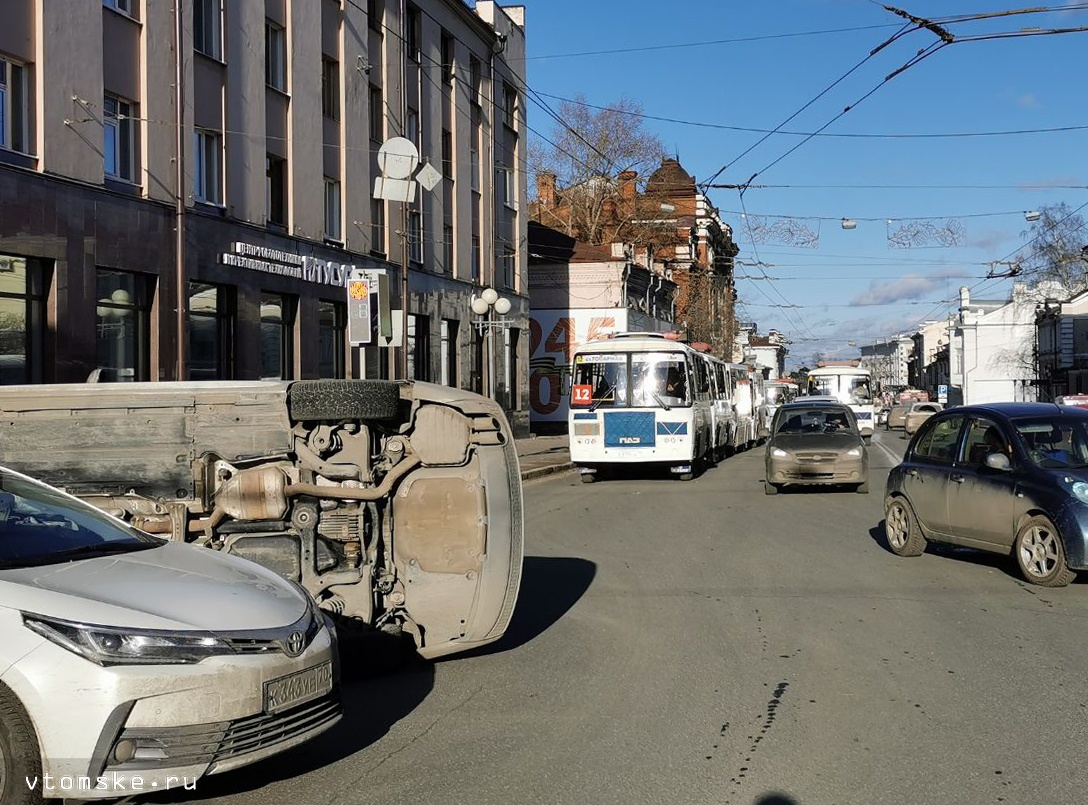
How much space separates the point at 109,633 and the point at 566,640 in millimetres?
4281

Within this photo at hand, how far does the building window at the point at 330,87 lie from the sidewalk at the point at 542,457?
962 centimetres

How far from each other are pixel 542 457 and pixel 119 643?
27857 millimetres

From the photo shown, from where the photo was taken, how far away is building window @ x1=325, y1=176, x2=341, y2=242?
2748cm

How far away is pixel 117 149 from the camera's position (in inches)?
765

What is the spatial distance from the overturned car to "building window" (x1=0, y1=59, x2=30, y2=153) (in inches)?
456

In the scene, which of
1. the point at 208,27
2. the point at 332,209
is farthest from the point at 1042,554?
the point at 332,209

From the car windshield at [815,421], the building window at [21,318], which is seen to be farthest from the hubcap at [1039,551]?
the building window at [21,318]

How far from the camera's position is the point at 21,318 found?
56.8ft

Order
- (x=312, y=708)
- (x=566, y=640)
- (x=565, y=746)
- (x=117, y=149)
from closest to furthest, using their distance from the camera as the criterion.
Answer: (x=312, y=708) → (x=565, y=746) → (x=566, y=640) → (x=117, y=149)

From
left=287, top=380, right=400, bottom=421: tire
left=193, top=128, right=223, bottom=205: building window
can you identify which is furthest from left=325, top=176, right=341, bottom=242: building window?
left=287, top=380, right=400, bottom=421: tire

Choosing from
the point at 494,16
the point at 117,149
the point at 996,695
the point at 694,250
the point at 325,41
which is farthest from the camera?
the point at 694,250

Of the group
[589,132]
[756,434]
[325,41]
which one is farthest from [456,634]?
[589,132]

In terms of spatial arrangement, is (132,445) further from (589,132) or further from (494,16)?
(589,132)

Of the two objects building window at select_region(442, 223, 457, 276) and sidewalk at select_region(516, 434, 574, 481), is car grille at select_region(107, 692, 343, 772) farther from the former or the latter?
building window at select_region(442, 223, 457, 276)
